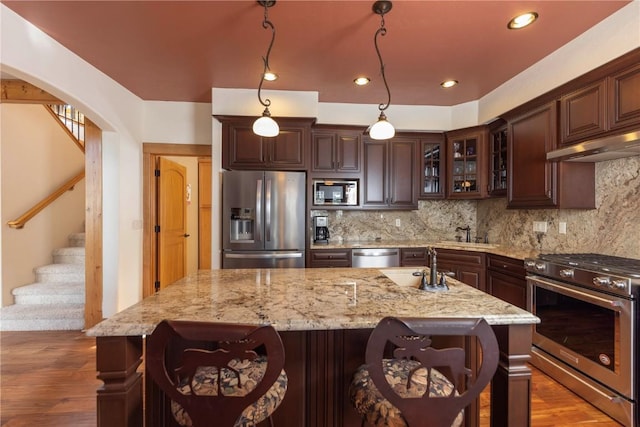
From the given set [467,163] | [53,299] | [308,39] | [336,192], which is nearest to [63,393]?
[53,299]

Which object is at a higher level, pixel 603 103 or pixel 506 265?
pixel 603 103

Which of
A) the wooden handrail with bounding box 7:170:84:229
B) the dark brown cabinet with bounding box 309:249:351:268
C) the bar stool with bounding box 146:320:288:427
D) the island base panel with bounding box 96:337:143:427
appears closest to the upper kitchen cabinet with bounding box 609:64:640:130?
the dark brown cabinet with bounding box 309:249:351:268

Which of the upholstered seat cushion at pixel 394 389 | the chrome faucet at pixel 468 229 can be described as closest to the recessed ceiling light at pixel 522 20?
the upholstered seat cushion at pixel 394 389

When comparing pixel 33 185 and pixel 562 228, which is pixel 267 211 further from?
pixel 33 185

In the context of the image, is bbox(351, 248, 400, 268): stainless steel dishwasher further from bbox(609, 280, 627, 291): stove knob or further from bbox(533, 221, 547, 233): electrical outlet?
bbox(609, 280, 627, 291): stove knob

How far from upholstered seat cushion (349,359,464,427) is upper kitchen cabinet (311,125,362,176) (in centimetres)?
276

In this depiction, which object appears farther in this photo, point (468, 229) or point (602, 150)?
point (468, 229)

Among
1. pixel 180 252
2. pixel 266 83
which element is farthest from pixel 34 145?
pixel 266 83

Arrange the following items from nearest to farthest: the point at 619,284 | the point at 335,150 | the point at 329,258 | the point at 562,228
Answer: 1. the point at 619,284
2. the point at 562,228
3. the point at 329,258
4. the point at 335,150

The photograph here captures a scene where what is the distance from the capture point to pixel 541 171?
2754 millimetres

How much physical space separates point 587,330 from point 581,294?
253 mm

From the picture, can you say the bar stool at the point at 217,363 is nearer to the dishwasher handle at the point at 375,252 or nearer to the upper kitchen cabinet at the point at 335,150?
the dishwasher handle at the point at 375,252

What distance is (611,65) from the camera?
81.3 inches

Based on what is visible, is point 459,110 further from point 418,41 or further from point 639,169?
point 639,169
